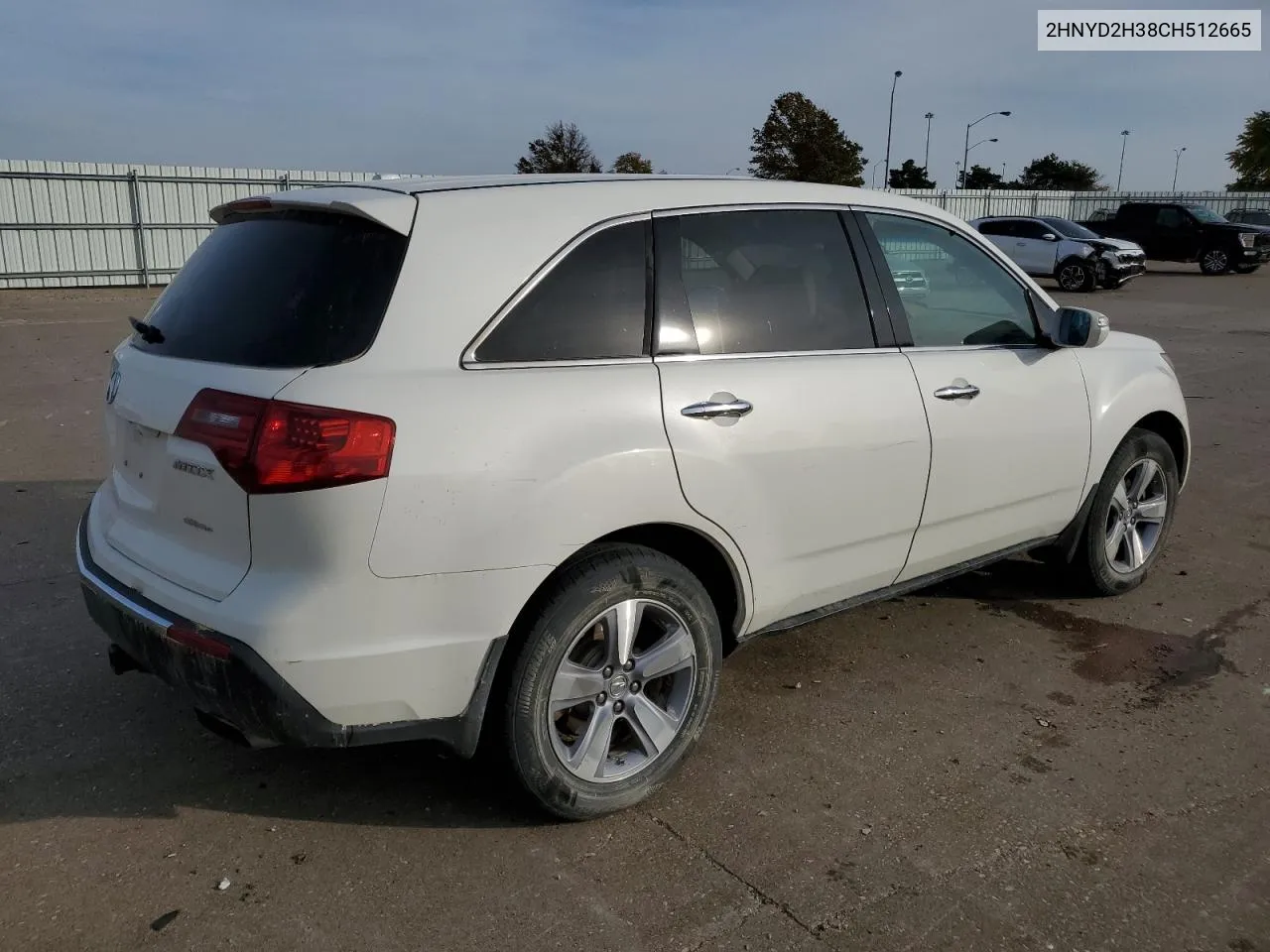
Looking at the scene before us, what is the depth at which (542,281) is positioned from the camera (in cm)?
288

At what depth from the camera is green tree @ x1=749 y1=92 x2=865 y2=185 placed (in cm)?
4672

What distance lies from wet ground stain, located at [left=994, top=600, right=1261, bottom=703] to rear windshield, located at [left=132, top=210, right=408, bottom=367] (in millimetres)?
2821

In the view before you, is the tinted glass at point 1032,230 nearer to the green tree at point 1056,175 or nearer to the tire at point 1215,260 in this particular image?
the tire at point 1215,260

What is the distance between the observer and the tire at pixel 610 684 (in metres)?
2.80

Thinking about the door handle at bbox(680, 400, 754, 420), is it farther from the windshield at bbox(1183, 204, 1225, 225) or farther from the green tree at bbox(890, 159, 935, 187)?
the green tree at bbox(890, 159, 935, 187)

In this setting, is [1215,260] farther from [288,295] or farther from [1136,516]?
[288,295]

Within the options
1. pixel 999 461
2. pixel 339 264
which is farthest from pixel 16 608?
pixel 999 461

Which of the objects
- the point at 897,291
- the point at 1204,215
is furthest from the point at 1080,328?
the point at 1204,215

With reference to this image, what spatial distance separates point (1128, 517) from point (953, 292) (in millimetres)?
1523

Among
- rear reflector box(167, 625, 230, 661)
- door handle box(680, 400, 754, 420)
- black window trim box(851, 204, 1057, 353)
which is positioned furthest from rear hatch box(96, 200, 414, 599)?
black window trim box(851, 204, 1057, 353)

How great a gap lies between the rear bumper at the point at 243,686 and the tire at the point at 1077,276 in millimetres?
23781

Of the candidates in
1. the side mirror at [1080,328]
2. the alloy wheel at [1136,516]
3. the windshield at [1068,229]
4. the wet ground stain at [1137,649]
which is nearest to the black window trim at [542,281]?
the side mirror at [1080,328]

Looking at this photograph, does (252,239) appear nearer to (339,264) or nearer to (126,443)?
(339,264)

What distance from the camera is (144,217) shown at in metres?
21.8
